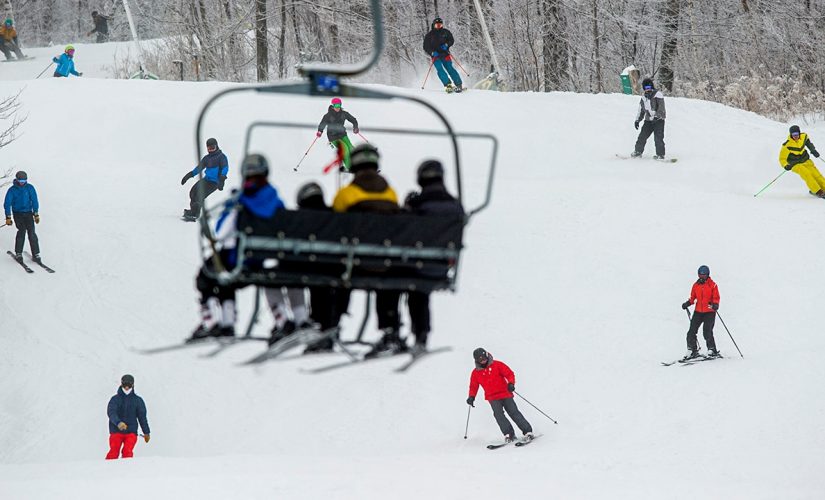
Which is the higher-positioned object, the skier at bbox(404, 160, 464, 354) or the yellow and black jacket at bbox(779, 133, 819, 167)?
the skier at bbox(404, 160, 464, 354)

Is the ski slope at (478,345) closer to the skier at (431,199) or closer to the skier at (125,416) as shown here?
the skier at (125,416)

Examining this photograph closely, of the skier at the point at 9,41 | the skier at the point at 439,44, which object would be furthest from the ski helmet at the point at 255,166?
the skier at the point at 9,41

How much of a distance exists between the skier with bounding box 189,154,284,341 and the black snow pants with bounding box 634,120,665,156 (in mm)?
17780

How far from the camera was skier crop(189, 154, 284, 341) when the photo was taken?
7383mm

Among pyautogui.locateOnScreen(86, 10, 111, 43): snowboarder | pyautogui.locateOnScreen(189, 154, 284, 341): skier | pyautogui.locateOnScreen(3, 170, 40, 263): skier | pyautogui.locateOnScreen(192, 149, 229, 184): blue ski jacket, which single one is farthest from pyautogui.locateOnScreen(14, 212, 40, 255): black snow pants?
pyautogui.locateOnScreen(86, 10, 111, 43): snowboarder

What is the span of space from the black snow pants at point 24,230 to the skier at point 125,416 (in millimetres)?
4648

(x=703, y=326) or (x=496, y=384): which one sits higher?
(x=703, y=326)

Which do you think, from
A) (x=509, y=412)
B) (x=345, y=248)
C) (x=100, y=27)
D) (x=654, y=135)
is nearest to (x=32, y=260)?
(x=509, y=412)

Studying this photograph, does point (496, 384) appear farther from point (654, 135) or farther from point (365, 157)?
point (654, 135)

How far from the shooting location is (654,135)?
989 inches

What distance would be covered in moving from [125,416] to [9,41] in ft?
93.7

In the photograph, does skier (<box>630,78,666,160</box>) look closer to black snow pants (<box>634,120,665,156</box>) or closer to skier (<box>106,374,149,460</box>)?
black snow pants (<box>634,120,665,156</box>)

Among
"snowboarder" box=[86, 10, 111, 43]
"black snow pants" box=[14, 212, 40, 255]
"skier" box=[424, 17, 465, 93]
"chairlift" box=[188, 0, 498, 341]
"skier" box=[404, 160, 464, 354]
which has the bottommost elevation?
"black snow pants" box=[14, 212, 40, 255]

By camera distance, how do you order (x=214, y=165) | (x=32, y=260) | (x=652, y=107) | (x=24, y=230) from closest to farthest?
(x=214, y=165) → (x=24, y=230) → (x=32, y=260) → (x=652, y=107)
